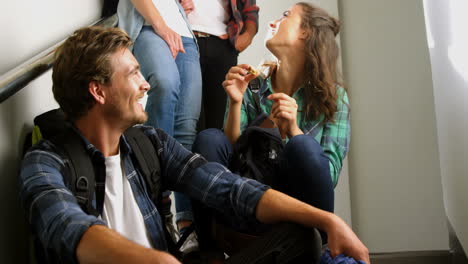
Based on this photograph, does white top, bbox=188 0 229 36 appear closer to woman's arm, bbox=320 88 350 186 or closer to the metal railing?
woman's arm, bbox=320 88 350 186

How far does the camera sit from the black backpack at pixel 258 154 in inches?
71.1

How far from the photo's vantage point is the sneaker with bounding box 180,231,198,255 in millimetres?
1700

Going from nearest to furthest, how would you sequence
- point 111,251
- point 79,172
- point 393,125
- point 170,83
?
point 111,251 < point 79,172 < point 170,83 < point 393,125

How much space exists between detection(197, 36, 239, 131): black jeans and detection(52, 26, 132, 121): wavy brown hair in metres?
0.75

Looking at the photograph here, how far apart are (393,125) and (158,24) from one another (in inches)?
80.0

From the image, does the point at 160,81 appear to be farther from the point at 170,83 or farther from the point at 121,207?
the point at 121,207

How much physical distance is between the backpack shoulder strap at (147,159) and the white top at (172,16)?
59cm

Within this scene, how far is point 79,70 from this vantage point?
1.57m

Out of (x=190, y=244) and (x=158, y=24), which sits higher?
(x=158, y=24)

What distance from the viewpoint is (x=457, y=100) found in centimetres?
243

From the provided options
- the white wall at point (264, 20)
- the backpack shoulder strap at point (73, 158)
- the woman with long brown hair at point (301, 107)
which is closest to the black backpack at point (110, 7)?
the woman with long brown hair at point (301, 107)

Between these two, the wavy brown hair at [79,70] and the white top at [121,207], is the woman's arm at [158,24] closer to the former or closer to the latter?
the wavy brown hair at [79,70]

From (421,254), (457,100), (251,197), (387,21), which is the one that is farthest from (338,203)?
(251,197)

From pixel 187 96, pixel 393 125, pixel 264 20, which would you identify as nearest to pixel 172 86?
pixel 187 96
